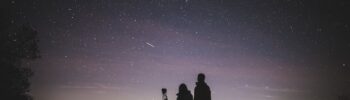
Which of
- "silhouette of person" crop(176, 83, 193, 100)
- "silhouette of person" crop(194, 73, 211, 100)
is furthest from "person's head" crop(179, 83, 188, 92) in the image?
"silhouette of person" crop(194, 73, 211, 100)

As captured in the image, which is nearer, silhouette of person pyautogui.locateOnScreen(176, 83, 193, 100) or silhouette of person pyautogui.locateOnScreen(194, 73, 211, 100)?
silhouette of person pyautogui.locateOnScreen(194, 73, 211, 100)

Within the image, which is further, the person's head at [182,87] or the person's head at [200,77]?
the person's head at [182,87]

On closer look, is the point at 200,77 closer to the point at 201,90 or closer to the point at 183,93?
the point at 201,90

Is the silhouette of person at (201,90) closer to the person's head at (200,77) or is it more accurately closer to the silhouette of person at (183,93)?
the person's head at (200,77)

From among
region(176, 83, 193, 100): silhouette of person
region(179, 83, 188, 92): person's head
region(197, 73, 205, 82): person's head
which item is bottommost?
region(176, 83, 193, 100): silhouette of person

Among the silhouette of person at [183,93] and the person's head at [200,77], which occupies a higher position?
the person's head at [200,77]

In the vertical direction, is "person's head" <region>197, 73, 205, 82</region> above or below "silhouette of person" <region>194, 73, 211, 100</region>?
above

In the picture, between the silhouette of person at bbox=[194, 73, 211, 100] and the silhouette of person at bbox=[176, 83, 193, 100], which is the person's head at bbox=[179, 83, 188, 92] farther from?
the silhouette of person at bbox=[194, 73, 211, 100]

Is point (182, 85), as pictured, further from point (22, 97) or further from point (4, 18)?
point (4, 18)

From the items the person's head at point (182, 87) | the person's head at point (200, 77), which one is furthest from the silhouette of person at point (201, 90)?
the person's head at point (182, 87)

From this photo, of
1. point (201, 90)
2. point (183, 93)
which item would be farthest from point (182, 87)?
point (201, 90)

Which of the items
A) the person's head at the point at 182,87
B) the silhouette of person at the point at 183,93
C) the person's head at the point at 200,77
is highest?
the person's head at the point at 200,77

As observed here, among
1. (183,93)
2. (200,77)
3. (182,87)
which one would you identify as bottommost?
(183,93)

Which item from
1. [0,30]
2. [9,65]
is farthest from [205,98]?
[0,30]
